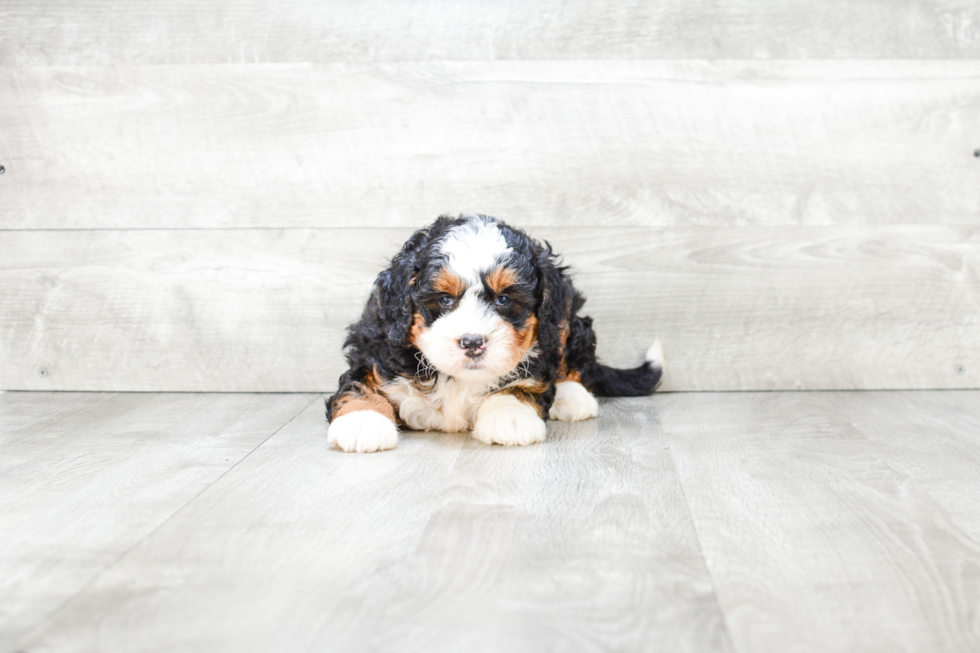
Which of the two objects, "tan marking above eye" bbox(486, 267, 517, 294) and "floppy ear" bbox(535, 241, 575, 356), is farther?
"floppy ear" bbox(535, 241, 575, 356)

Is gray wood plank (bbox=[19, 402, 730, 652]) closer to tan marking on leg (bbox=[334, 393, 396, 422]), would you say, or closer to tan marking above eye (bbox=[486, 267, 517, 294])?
tan marking on leg (bbox=[334, 393, 396, 422])

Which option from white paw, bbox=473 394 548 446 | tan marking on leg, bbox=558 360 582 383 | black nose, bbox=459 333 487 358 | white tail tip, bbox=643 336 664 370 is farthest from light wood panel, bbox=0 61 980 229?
black nose, bbox=459 333 487 358

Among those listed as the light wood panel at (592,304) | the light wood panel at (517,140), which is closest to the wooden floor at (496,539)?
the light wood panel at (592,304)

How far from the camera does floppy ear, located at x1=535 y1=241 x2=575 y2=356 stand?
235 centimetres

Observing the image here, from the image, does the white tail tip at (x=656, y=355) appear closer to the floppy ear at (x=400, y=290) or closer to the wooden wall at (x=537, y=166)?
the wooden wall at (x=537, y=166)

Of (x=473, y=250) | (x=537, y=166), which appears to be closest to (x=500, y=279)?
(x=473, y=250)

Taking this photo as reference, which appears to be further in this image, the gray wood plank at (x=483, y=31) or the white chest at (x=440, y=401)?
the gray wood plank at (x=483, y=31)

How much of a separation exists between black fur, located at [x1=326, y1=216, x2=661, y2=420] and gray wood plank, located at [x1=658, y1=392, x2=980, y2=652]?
0.45 metres

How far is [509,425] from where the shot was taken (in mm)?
2318

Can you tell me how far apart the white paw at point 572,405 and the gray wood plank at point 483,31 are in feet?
4.02

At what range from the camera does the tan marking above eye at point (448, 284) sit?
2.21 meters

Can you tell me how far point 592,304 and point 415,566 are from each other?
1826 mm

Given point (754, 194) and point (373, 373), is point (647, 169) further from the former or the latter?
point (373, 373)

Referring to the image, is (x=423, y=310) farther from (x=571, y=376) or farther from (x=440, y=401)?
(x=571, y=376)
